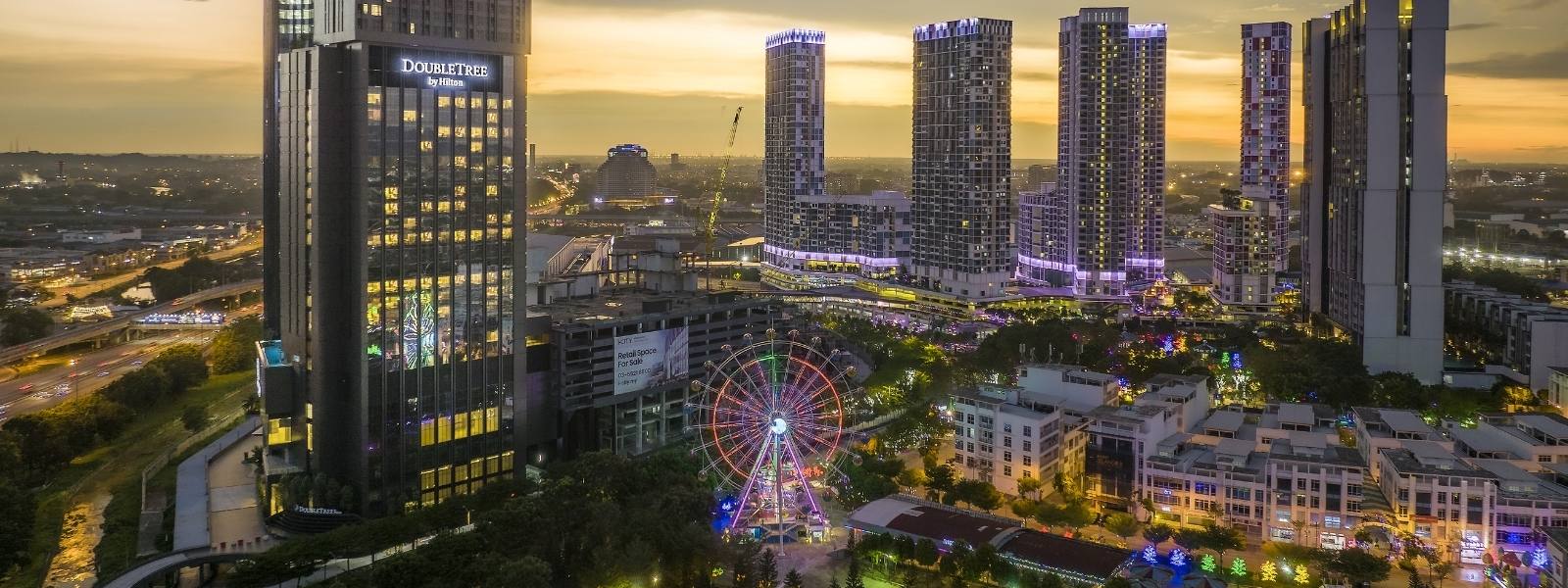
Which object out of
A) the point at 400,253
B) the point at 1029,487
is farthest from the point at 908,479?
the point at 400,253

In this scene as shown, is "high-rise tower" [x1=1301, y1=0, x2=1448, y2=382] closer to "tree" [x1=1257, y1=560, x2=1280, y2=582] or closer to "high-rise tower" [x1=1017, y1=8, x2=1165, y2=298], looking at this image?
"high-rise tower" [x1=1017, y1=8, x2=1165, y2=298]

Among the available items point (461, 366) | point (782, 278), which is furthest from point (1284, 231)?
point (461, 366)

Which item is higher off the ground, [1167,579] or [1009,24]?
[1009,24]

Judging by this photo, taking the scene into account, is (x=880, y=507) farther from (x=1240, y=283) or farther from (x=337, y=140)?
(x=1240, y=283)

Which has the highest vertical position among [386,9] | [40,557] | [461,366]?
[386,9]

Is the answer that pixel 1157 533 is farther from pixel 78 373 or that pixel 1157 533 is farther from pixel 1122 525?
pixel 78 373

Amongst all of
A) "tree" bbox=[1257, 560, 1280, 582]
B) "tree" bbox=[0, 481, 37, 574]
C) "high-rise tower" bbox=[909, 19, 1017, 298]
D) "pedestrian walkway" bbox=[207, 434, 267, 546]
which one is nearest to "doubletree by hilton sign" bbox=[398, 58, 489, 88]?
"pedestrian walkway" bbox=[207, 434, 267, 546]
